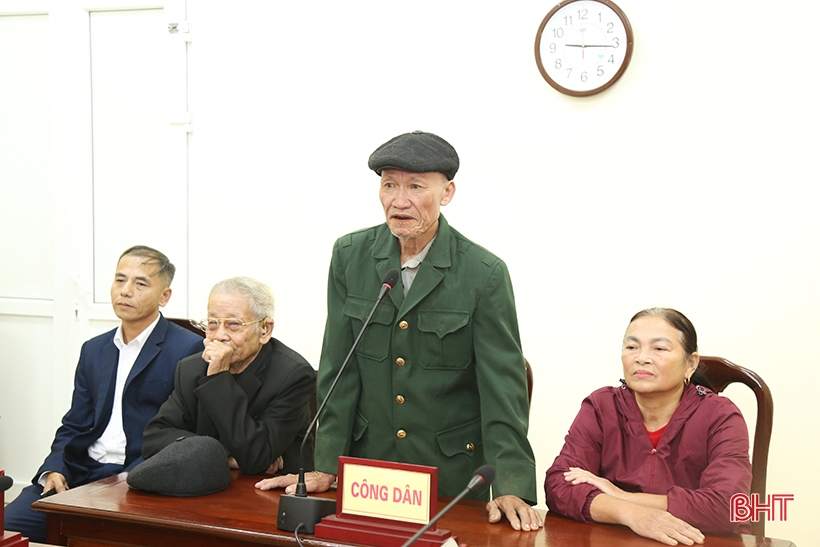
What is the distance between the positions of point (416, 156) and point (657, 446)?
0.95 metres

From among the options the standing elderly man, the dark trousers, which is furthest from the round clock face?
the dark trousers

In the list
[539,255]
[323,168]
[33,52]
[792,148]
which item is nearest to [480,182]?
[539,255]

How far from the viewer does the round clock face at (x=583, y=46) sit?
3.37 metres

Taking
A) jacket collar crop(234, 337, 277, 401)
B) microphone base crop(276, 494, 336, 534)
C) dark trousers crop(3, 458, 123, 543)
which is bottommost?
dark trousers crop(3, 458, 123, 543)

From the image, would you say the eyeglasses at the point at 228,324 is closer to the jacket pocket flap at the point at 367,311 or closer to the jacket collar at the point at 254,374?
the jacket collar at the point at 254,374

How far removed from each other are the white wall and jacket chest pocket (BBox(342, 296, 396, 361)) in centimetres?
151

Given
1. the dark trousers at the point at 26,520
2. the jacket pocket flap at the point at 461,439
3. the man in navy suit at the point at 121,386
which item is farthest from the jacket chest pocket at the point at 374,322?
the dark trousers at the point at 26,520

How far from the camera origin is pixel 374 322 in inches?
85.6

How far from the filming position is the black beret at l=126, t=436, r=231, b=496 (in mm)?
2133

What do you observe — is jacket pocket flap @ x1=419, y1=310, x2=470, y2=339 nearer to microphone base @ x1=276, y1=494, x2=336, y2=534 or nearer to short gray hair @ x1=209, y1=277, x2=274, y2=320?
microphone base @ x1=276, y1=494, x2=336, y2=534

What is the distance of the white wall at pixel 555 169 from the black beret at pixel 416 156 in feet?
5.03

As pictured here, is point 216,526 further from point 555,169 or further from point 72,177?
point 72,177

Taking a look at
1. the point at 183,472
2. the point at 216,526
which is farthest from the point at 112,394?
the point at 216,526

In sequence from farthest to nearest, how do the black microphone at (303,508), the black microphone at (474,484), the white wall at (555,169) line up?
the white wall at (555,169) < the black microphone at (303,508) < the black microphone at (474,484)
